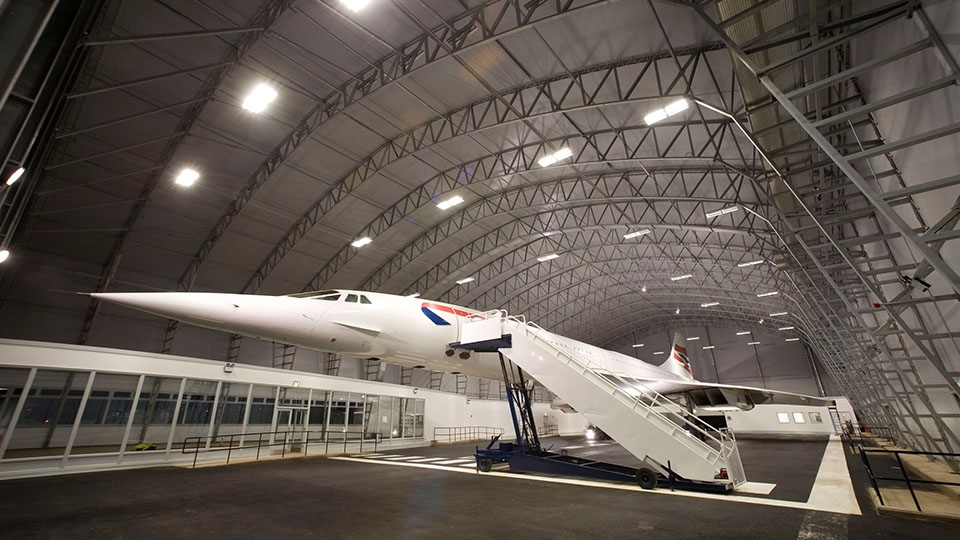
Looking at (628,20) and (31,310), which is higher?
(628,20)

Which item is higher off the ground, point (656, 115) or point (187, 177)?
point (187, 177)

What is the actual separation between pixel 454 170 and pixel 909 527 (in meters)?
16.6

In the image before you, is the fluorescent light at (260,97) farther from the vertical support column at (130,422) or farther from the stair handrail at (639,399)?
the vertical support column at (130,422)

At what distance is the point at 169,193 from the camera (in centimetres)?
1605

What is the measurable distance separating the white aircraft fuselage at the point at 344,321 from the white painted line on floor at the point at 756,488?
5.17m

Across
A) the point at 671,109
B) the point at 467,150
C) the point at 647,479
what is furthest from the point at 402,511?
the point at 467,150

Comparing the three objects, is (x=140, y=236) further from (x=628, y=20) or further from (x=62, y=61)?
(x=628, y=20)

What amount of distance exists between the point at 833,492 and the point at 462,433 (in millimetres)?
22985

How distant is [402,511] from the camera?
19.8ft

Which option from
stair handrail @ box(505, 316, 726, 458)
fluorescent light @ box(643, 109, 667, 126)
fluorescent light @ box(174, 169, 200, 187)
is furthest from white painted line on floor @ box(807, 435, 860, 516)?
fluorescent light @ box(174, 169, 200, 187)

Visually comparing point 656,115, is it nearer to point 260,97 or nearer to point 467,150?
point 467,150

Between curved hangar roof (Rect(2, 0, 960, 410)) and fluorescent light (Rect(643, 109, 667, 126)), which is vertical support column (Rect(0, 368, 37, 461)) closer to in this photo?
curved hangar roof (Rect(2, 0, 960, 410))

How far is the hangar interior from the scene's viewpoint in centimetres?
536

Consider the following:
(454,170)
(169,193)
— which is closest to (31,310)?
(169,193)
